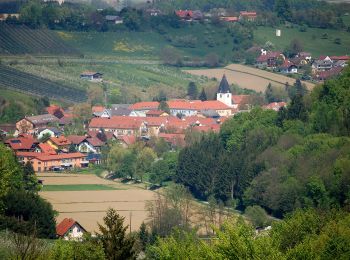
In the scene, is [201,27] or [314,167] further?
[201,27]

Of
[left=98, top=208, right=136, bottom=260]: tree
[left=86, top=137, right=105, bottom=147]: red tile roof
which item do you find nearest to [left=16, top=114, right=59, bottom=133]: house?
[left=86, top=137, right=105, bottom=147]: red tile roof

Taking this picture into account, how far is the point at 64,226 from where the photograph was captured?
51844 mm

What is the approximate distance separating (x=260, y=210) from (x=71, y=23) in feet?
216

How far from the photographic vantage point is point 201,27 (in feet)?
414

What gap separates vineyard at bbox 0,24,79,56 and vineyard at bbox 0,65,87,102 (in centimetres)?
652

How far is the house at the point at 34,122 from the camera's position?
86.9 metres

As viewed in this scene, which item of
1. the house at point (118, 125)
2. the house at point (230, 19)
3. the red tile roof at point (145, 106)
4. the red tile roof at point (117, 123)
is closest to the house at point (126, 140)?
the house at point (118, 125)

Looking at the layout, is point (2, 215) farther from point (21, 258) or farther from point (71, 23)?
point (71, 23)

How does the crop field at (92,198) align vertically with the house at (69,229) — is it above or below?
below

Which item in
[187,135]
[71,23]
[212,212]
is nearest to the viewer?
[212,212]

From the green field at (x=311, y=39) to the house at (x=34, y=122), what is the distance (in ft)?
111

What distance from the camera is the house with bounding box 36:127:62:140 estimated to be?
84.6m

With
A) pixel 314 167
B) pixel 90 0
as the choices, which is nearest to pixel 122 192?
pixel 314 167

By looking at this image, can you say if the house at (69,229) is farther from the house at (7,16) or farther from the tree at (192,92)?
the house at (7,16)
